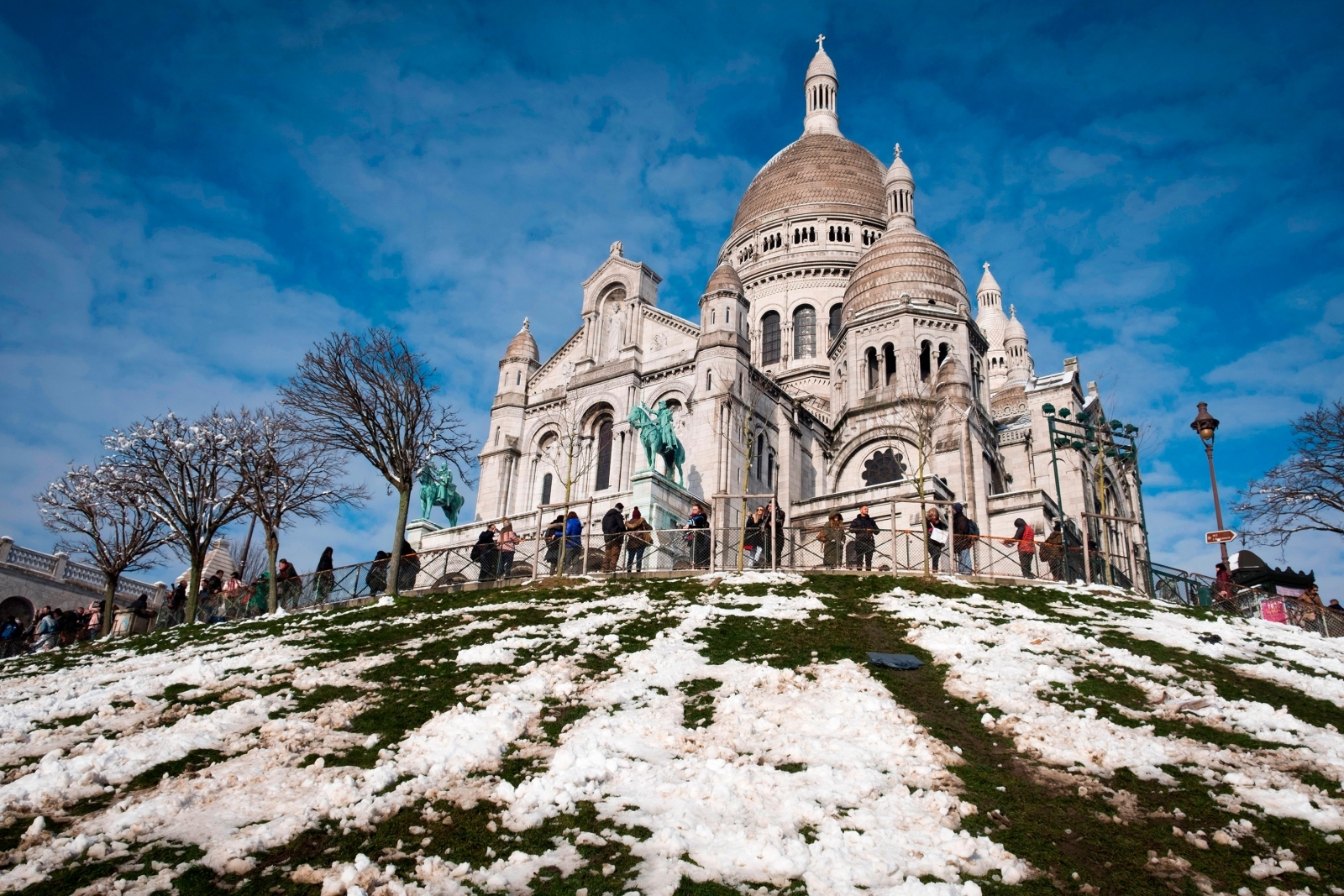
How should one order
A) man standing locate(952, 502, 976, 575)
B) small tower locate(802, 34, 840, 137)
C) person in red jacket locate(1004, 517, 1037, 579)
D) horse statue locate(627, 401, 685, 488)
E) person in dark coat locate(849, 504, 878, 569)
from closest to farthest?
person in red jacket locate(1004, 517, 1037, 579)
person in dark coat locate(849, 504, 878, 569)
man standing locate(952, 502, 976, 575)
horse statue locate(627, 401, 685, 488)
small tower locate(802, 34, 840, 137)

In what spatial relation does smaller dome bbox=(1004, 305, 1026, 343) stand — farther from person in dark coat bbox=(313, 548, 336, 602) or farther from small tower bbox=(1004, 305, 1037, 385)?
person in dark coat bbox=(313, 548, 336, 602)

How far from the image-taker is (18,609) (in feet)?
131

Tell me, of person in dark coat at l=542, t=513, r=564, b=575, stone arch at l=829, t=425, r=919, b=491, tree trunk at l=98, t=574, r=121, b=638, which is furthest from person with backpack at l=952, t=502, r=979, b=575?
tree trunk at l=98, t=574, r=121, b=638

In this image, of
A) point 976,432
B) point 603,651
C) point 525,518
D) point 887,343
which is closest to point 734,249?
point 887,343

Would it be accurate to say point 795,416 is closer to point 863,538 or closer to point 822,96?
point 863,538

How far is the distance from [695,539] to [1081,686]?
41.0ft

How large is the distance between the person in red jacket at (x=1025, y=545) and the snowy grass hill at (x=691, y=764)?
5958 mm

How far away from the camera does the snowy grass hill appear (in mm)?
8125

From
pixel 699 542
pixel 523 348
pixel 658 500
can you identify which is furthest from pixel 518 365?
pixel 699 542

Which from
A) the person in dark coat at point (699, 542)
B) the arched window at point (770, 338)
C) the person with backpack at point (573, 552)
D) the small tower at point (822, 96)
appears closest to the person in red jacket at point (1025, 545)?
the person in dark coat at point (699, 542)

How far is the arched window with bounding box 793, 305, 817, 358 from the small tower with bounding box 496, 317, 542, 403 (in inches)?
719

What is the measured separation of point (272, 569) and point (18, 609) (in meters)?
22.1

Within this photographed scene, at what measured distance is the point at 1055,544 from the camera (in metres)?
23.1

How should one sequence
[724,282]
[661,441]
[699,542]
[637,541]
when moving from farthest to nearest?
[724,282] → [661,441] → [699,542] → [637,541]
